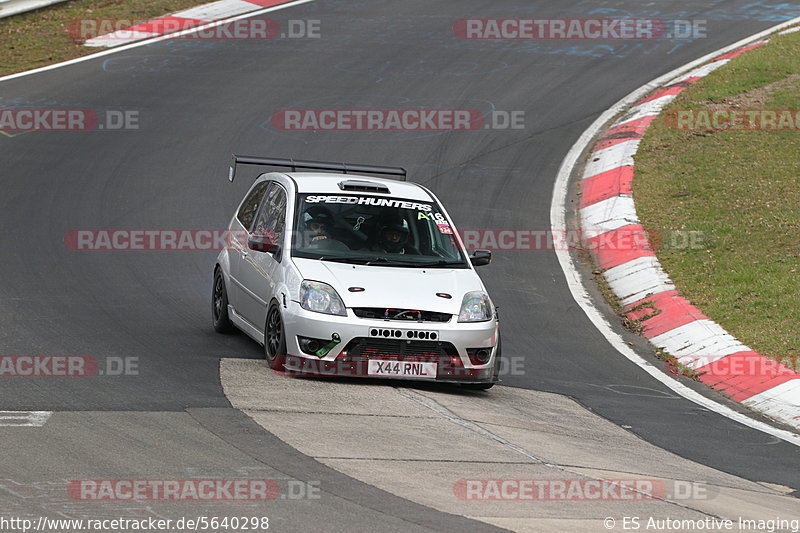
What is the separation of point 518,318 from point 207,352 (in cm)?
368

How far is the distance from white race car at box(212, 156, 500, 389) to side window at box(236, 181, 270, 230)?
0.10 ft

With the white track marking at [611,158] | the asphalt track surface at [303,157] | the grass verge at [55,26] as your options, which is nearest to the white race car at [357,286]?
the asphalt track surface at [303,157]

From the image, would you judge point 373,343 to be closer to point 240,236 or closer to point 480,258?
point 480,258

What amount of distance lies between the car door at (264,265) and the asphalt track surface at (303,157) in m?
0.46

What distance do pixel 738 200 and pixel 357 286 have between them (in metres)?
8.16

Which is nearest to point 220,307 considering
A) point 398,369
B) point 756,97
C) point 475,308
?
point 398,369

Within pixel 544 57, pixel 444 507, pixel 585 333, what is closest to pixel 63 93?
pixel 544 57

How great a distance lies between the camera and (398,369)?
29.2 ft

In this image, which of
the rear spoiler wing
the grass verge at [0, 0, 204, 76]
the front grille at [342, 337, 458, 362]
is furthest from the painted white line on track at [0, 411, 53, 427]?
the grass verge at [0, 0, 204, 76]

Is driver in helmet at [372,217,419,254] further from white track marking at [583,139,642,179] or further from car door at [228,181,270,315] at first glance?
white track marking at [583,139,642,179]

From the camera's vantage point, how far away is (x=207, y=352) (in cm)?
997

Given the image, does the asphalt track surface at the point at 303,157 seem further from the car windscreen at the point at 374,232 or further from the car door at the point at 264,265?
the car windscreen at the point at 374,232

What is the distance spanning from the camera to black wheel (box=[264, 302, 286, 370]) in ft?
29.9

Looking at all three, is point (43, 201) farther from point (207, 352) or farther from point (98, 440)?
point (98, 440)
